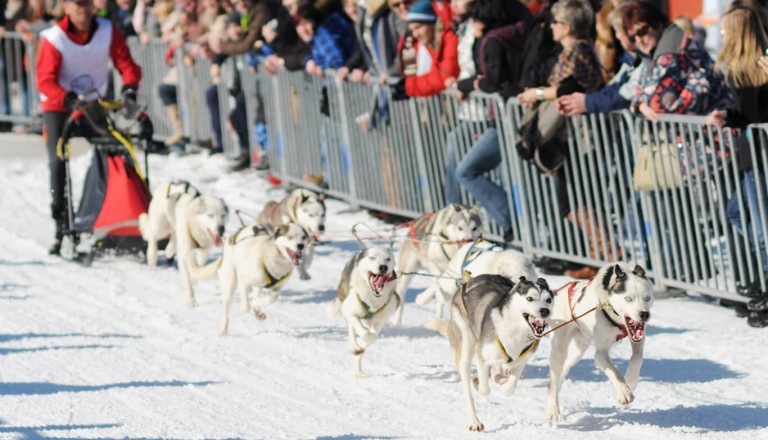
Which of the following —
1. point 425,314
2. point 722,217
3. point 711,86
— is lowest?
point 425,314

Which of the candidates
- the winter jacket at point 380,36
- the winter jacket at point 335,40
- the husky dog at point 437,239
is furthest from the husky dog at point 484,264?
the winter jacket at point 335,40

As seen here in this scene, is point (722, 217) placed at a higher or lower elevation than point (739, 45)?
lower

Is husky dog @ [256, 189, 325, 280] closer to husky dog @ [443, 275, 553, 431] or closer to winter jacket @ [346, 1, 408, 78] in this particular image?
winter jacket @ [346, 1, 408, 78]

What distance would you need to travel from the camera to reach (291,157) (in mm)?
13570

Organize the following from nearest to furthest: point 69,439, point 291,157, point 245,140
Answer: point 69,439
point 291,157
point 245,140

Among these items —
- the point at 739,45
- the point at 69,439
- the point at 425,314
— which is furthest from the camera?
the point at 425,314

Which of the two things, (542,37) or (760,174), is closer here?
(760,174)

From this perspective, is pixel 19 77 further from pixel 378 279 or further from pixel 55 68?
pixel 378 279

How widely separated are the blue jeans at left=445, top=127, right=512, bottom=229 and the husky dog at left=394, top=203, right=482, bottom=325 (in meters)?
1.44

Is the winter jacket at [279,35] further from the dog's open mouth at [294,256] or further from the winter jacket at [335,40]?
the dog's open mouth at [294,256]

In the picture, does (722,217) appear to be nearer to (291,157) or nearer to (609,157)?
(609,157)

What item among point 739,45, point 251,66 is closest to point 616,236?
point 739,45

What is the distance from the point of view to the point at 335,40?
12.1 meters

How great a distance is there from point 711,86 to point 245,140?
7.27 metres
